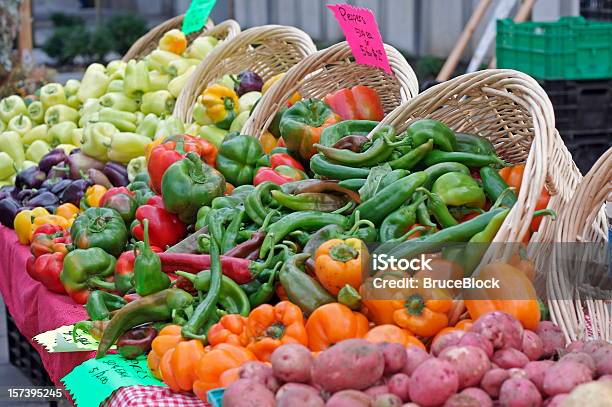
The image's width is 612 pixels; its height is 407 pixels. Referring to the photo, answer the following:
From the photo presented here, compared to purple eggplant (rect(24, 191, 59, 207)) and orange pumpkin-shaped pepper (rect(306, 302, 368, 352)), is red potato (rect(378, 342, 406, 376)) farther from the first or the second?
purple eggplant (rect(24, 191, 59, 207))

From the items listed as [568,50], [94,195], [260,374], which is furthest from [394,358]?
[568,50]

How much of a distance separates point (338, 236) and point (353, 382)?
689 millimetres

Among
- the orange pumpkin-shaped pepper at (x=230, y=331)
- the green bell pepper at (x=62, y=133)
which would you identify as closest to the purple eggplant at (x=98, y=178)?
the green bell pepper at (x=62, y=133)

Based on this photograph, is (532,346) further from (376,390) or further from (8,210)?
(8,210)

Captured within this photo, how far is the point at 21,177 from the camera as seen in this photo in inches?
175

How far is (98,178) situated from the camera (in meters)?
4.09

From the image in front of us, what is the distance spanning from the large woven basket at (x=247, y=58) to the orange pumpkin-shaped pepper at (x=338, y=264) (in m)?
2.03

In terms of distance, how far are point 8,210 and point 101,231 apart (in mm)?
1024

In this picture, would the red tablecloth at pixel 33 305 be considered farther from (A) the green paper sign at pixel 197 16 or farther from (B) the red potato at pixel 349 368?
(A) the green paper sign at pixel 197 16

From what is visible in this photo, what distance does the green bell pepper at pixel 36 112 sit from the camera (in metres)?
5.30

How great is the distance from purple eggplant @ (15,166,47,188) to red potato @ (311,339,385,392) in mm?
2804

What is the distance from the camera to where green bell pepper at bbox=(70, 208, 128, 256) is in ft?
10.5

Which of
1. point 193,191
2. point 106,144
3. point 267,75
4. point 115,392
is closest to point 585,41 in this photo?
point 267,75

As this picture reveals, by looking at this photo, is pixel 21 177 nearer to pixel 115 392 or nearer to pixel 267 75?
pixel 267 75
